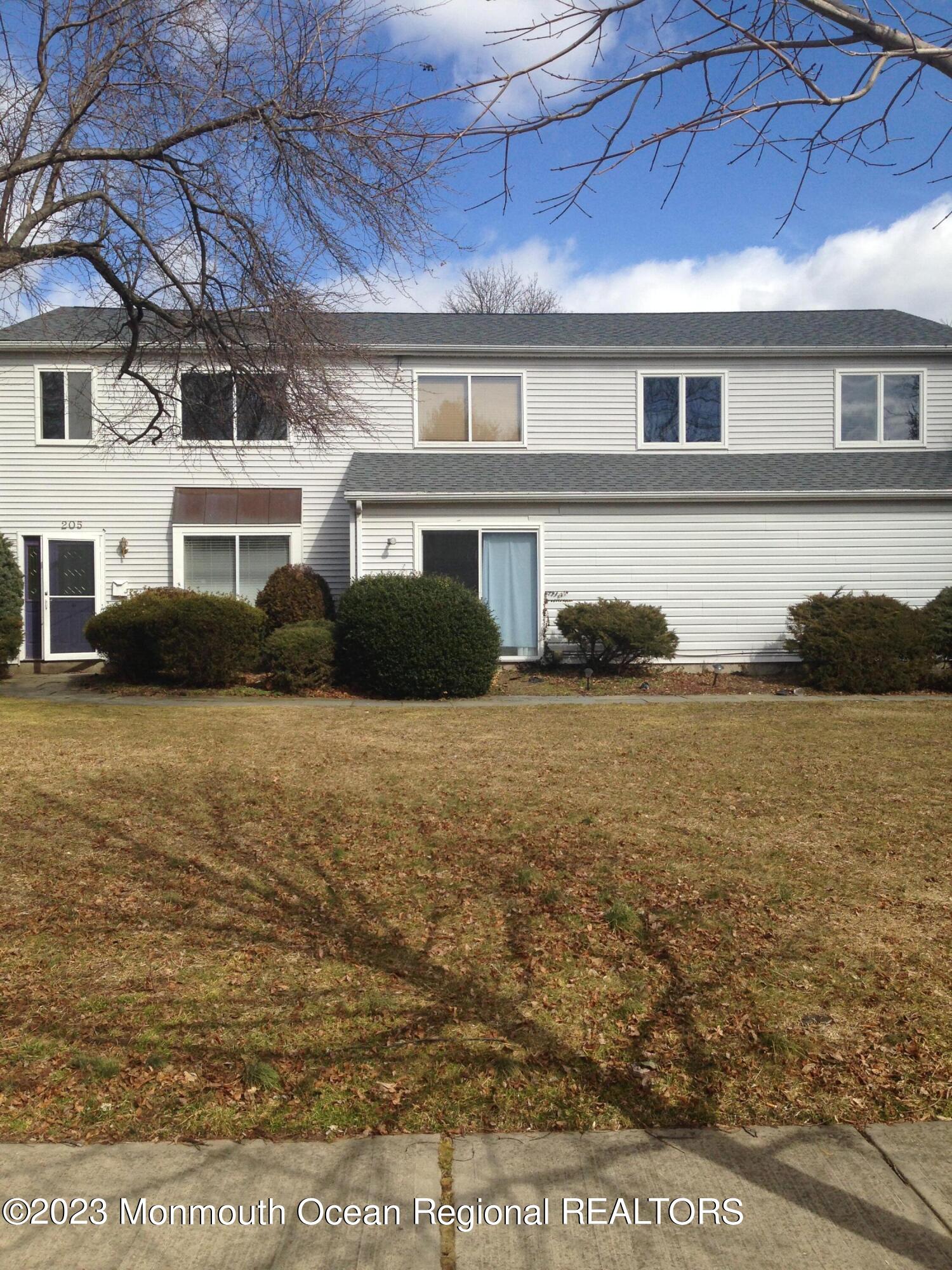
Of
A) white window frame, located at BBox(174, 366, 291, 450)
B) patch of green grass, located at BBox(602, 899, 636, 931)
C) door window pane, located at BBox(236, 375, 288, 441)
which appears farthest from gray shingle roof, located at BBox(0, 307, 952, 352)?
patch of green grass, located at BBox(602, 899, 636, 931)

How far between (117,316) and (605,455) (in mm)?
9837

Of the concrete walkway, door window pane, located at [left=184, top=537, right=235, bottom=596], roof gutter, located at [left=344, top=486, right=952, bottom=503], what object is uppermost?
roof gutter, located at [left=344, top=486, right=952, bottom=503]

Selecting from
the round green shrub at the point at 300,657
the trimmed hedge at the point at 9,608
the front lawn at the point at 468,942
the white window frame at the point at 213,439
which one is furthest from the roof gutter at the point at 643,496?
the front lawn at the point at 468,942

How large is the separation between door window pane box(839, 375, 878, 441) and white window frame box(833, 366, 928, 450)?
36mm

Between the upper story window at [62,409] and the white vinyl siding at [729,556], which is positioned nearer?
the white vinyl siding at [729,556]

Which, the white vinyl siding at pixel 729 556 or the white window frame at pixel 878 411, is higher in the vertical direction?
the white window frame at pixel 878 411

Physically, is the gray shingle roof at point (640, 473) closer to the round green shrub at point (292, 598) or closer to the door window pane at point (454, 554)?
the door window pane at point (454, 554)

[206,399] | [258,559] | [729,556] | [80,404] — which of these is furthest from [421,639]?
[80,404]

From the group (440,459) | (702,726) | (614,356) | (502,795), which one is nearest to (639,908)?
(502,795)

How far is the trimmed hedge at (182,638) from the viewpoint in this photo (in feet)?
47.3

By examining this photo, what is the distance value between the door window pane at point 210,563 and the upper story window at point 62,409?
102 inches

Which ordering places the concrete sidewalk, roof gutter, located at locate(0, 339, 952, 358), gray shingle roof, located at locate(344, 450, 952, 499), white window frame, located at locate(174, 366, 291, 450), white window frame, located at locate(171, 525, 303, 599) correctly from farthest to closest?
roof gutter, located at locate(0, 339, 952, 358) → white window frame, located at locate(171, 525, 303, 599) → gray shingle roof, located at locate(344, 450, 952, 499) → white window frame, located at locate(174, 366, 291, 450) → the concrete sidewalk

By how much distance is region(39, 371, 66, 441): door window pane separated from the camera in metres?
17.9

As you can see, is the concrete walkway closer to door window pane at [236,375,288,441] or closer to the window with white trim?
the window with white trim
